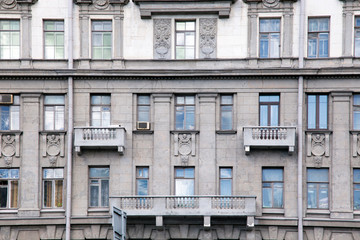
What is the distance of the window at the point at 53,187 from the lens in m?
34.8

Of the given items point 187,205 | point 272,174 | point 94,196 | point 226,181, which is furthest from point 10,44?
point 272,174

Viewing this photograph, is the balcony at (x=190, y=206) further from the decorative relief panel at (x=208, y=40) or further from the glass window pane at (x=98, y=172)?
the decorative relief panel at (x=208, y=40)

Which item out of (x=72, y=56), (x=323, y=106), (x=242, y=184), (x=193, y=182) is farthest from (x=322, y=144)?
(x=72, y=56)

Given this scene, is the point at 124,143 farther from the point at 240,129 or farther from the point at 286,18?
the point at 286,18

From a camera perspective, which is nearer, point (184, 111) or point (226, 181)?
point (226, 181)

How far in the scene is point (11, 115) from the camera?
35.2 metres

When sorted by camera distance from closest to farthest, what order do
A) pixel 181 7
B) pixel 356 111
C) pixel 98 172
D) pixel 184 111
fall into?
pixel 356 111 < pixel 98 172 < pixel 181 7 < pixel 184 111

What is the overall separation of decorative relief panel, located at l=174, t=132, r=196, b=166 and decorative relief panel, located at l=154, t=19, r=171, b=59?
4003 millimetres

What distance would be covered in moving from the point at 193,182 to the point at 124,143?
12.6ft

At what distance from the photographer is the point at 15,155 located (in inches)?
1371

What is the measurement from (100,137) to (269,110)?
8.23 meters

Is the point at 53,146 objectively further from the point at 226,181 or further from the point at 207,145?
the point at 226,181

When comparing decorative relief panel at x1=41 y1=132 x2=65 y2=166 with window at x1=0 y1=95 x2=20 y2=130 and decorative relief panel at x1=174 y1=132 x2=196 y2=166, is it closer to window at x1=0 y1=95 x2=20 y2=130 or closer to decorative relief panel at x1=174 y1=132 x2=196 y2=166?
window at x1=0 y1=95 x2=20 y2=130

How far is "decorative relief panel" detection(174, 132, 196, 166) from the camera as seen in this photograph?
34.8 metres
